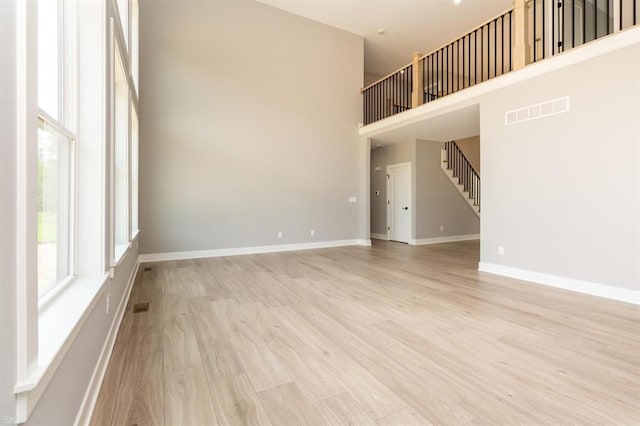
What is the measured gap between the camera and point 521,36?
400 cm

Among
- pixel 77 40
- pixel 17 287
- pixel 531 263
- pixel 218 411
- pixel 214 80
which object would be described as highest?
pixel 214 80

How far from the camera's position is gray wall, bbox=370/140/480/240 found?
24.9 feet

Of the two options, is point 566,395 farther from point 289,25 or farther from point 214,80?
point 289,25

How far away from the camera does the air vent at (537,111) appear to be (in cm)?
359

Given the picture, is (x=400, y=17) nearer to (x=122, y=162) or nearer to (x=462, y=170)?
(x=462, y=170)

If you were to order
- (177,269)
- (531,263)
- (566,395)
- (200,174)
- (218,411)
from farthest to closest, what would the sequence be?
1. (200,174)
2. (177,269)
3. (531,263)
4. (566,395)
5. (218,411)

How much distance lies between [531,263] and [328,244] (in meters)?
4.07

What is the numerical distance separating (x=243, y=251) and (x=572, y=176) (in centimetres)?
542

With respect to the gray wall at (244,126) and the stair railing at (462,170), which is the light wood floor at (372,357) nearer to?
the gray wall at (244,126)

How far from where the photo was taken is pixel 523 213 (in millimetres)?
4012

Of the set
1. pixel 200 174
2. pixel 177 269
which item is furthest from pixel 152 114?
pixel 177 269

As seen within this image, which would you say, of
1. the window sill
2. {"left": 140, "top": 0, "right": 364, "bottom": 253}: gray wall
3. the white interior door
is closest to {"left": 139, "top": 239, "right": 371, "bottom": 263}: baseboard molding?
{"left": 140, "top": 0, "right": 364, "bottom": 253}: gray wall

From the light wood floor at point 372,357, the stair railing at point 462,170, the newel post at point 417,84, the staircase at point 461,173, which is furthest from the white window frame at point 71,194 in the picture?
the stair railing at point 462,170

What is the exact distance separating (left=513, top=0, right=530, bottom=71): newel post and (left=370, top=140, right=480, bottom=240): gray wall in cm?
348
